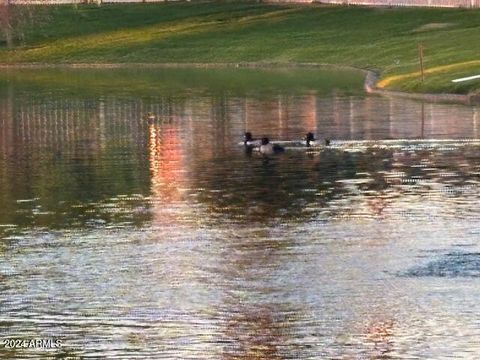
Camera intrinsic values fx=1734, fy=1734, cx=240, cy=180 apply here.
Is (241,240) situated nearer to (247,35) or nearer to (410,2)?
(247,35)

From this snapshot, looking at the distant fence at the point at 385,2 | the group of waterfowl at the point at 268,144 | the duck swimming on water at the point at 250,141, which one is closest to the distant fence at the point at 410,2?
the distant fence at the point at 385,2

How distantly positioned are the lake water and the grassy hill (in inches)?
936

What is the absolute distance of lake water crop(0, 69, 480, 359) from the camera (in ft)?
53.7

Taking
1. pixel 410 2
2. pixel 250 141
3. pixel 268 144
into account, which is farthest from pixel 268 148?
pixel 410 2

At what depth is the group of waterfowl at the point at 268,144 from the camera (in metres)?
34.1

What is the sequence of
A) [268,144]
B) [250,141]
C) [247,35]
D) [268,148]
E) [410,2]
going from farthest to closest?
1. [410,2]
2. [247,35]
3. [250,141]
4. [268,144]
5. [268,148]

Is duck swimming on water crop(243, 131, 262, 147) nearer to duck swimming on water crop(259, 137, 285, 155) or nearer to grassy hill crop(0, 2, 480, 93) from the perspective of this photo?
duck swimming on water crop(259, 137, 285, 155)

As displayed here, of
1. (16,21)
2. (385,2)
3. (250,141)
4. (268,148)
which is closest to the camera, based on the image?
→ (268,148)

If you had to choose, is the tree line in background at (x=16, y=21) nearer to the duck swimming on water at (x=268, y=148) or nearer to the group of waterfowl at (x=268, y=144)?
the group of waterfowl at (x=268, y=144)

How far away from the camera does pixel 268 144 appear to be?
3422 centimetres

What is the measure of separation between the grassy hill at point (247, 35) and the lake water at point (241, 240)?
23.8 meters

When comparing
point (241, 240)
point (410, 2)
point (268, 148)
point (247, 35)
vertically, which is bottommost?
point (241, 240)

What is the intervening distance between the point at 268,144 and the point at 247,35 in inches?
2111

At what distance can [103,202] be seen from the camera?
2633 centimetres
